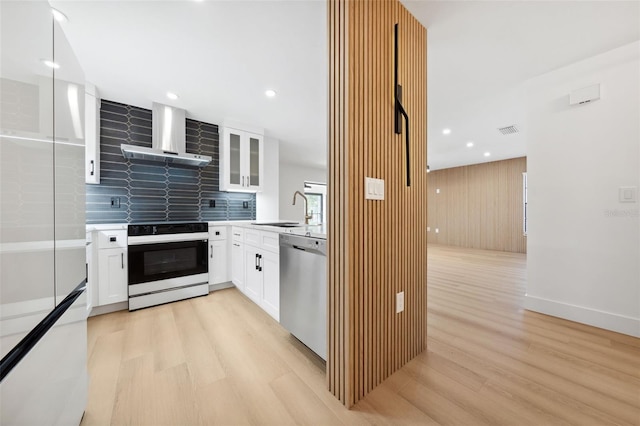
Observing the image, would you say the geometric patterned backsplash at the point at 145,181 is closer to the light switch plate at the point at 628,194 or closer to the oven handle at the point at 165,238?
the oven handle at the point at 165,238

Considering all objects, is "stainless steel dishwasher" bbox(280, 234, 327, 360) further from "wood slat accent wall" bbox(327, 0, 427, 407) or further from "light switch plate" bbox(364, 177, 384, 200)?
"light switch plate" bbox(364, 177, 384, 200)

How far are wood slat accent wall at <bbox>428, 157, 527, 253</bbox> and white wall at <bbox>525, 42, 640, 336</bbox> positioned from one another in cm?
436

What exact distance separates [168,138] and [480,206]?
7.47m

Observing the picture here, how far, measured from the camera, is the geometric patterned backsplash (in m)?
2.89

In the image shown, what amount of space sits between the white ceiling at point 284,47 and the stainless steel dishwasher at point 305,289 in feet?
4.01

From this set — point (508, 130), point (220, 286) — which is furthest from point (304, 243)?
point (508, 130)

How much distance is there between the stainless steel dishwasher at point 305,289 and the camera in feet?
5.27

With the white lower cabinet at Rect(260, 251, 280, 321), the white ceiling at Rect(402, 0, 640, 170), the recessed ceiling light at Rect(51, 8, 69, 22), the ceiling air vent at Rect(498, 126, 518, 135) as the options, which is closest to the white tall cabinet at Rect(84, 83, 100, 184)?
the recessed ceiling light at Rect(51, 8, 69, 22)

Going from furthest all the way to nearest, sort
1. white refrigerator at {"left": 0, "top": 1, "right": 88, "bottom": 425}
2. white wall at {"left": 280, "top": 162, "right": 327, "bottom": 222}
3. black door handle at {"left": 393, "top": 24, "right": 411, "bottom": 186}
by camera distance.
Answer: white wall at {"left": 280, "top": 162, "right": 327, "bottom": 222} < black door handle at {"left": 393, "top": 24, "right": 411, "bottom": 186} < white refrigerator at {"left": 0, "top": 1, "right": 88, "bottom": 425}

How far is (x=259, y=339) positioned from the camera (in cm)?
199

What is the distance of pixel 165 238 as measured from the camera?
2.79m

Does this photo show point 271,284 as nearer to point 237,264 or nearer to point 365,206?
point 237,264


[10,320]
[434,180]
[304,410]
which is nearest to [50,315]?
[10,320]

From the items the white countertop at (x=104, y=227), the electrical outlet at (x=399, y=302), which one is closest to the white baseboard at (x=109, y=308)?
the white countertop at (x=104, y=227)
